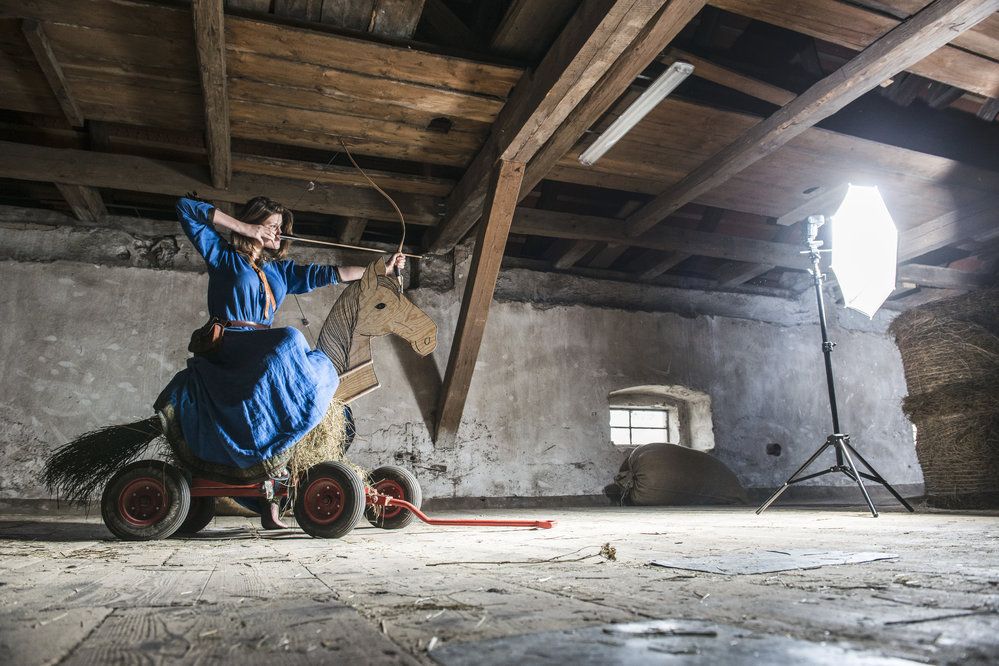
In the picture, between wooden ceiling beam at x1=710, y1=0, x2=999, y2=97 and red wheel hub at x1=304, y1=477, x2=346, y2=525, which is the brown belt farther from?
wooden ceiling beam at x1=710, y1=0, x2=999, y2=97

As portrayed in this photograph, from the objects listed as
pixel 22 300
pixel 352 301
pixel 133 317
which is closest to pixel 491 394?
pixel 352 301

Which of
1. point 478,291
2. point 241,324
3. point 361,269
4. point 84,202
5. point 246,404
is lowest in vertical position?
point 246,404

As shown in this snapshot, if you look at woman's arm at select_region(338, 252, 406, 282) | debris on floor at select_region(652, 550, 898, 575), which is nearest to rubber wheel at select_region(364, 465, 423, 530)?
woman's arm at select_region(338, 252, 406, 282)

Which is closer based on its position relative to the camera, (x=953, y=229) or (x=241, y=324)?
(x=241, y=324)

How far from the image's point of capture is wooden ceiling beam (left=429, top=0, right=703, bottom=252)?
2.58 metres

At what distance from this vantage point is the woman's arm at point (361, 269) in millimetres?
3160

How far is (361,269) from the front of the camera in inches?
131

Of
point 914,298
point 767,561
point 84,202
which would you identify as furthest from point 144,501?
point 914,298

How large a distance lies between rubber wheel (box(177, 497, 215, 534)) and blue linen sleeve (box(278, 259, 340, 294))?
1.04 m

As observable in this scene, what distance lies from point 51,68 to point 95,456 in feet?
7.09

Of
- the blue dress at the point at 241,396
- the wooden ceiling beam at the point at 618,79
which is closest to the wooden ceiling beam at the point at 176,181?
the wooden ceiling beam at the point at 618,79

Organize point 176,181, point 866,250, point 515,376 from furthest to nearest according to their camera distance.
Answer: point 515,376, point 176,181, point 866,250

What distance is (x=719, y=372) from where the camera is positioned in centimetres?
644

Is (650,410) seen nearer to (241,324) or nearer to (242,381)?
(241,324)
